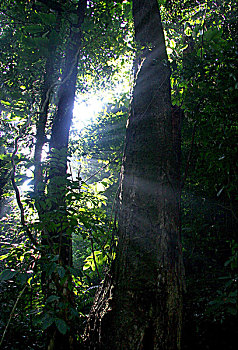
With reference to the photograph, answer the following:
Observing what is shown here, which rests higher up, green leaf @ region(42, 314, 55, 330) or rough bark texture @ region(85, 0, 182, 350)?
rough bark texture @ region(85, 0, 182, 350)

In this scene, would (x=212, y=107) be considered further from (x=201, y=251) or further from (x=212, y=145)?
(x=201, y=251)

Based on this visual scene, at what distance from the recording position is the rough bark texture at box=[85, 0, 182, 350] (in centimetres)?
145

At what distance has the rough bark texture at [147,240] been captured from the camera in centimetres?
145

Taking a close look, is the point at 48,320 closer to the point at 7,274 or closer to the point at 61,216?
the point at 7,274

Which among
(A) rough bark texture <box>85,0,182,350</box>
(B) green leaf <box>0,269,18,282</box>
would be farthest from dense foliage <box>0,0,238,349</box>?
(A) rough bark texture <box>85,0,182,350</box>

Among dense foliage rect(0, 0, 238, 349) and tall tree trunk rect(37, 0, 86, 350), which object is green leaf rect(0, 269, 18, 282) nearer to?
dense foliage rect(0, 0, 238, 349)

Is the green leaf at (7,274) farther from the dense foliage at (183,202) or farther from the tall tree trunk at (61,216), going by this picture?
the tall tree trunk at (61,216)

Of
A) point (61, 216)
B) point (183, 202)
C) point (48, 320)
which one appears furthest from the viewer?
point (183, 202)

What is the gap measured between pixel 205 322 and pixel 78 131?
17.8 ft

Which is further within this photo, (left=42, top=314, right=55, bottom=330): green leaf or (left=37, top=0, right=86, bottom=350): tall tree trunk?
(left=37, top=0, right=86, bottom=350): tall tree trunk

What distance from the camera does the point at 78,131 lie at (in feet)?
21.0

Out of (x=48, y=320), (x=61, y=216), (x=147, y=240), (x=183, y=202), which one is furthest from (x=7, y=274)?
(x=183, y=202)

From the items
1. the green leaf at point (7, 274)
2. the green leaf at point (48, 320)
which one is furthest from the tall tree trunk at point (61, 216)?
the green leaf at point (7, 274)

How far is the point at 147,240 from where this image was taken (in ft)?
5.53
